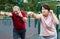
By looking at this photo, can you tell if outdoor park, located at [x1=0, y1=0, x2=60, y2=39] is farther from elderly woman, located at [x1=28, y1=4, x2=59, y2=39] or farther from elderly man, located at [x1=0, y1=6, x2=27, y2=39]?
elderly woman, located at [x1=28, y1=4, x2=59, y2=39]

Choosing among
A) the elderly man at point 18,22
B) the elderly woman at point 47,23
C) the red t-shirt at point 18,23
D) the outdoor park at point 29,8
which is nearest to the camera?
the elderly woman at point 47,23

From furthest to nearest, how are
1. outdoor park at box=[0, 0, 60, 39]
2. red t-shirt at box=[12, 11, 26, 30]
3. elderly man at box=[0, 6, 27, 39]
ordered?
outdoor park at box=[0, 0, 60, 39] → red t-shirt at box=[12, 11, 26, 30] → elderly man at box=[0, 6, 27, 39]

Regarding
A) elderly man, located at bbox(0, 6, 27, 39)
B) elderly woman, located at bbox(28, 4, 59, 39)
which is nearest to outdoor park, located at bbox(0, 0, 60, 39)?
elderly man, located at bbox(0, 6, 27, 39)

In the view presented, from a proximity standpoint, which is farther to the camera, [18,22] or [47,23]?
[18,22]

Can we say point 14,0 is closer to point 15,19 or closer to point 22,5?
point 22,5

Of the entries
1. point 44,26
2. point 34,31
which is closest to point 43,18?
point 44,26

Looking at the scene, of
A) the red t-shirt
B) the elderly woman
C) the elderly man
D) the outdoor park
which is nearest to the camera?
the elderly woman

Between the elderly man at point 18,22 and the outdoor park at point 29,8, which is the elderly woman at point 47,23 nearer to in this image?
the elderly man at point 18,22

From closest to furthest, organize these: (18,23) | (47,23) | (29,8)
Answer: (47,23) < (18,23) < (29,8)

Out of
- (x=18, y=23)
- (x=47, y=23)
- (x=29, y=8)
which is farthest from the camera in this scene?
(x=29, y=8)

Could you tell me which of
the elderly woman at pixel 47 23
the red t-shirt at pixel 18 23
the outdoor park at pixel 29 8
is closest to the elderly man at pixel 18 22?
the red t-shirt at pixel 18 23

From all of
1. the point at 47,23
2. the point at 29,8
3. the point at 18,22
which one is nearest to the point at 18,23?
the point at 18,22

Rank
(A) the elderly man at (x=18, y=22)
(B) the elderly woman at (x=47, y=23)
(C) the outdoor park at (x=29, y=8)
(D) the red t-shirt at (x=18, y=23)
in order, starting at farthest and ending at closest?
(C) the outdoor park at (x=29, y=8)
(D) the red t-shirt at (x=18, y=23)
(A) the elderly man at (x=18, y=22)
(B) the elderly woman at (x=47, y=23)

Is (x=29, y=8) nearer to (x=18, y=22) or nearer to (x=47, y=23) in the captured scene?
(x=18, y=22)
